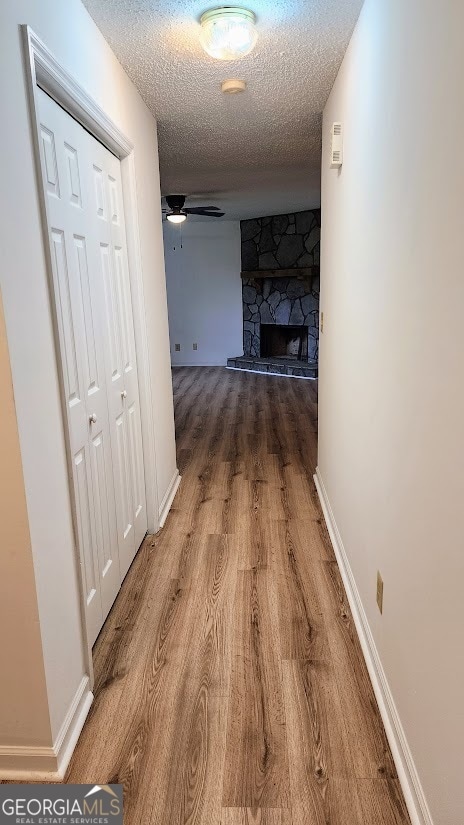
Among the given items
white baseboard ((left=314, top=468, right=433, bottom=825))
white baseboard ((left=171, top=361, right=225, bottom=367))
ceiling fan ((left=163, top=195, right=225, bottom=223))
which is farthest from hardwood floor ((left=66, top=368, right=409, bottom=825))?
white baseboard ((left=171, top=361, right=225, bottom=367))

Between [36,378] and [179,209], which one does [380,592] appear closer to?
[36,378]

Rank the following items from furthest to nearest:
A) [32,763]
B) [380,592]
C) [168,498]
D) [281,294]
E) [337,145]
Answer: [281,294], [168,498], [337,145], [380,592], [32,763]

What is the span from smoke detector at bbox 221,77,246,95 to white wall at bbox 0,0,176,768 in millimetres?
776

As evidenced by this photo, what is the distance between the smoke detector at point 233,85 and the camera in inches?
96.8

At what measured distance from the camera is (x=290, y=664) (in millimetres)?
1897

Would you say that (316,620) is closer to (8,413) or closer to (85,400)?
(85,400)

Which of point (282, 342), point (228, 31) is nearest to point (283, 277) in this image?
point (282, 342)

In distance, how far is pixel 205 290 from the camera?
8469mm

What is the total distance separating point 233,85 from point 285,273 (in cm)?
534

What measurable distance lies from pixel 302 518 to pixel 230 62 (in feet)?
7.70

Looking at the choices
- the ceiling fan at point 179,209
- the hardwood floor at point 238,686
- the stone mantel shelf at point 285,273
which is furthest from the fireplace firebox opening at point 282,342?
the hardwood floor at point 238,686

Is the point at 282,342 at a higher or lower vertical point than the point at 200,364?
higher

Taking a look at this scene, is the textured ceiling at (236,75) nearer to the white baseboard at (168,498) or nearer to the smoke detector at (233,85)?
the smoke detector at (233,85)

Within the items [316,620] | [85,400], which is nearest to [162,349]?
[85,400]
